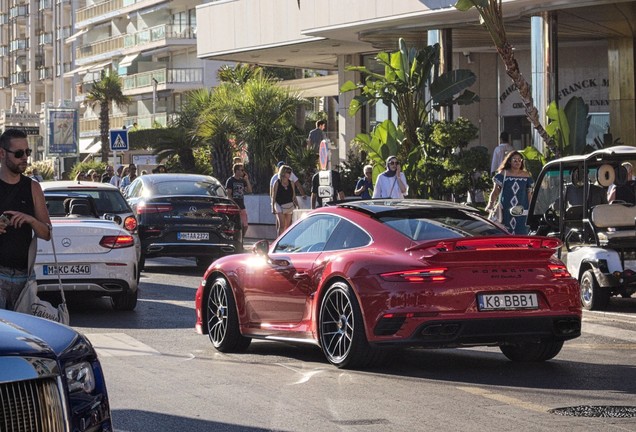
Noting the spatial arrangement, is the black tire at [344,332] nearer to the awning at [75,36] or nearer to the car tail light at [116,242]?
the car tail light at [116,242]

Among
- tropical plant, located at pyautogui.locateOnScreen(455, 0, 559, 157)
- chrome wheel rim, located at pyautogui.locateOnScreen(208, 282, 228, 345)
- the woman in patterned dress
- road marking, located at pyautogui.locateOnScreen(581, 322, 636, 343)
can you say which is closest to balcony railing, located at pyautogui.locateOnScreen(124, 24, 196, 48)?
tropical plant, located at pyautogui.locateOnScreen(455, 0, 559, 157)

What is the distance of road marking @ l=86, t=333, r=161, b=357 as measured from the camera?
12146mm

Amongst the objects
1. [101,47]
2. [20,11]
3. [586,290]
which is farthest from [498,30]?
[20,11]

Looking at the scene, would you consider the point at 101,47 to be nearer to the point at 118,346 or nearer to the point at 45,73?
the point at 45,73

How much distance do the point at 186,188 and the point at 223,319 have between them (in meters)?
11.4

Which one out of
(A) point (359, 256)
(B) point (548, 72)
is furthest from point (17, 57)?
(A) point (359, 256)

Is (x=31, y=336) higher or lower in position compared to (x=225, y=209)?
lower

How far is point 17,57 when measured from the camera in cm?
13038

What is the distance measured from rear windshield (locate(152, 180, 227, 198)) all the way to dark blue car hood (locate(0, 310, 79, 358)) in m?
17.0

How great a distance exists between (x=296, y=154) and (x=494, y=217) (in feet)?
63.7

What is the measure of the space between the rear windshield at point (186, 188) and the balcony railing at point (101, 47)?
71250 mm

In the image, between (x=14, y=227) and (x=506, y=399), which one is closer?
(x=14, y=227)

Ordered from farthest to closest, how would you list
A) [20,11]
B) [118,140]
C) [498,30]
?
[20,11] → [118,140] → [498,30]

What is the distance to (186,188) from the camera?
23.5 meters
